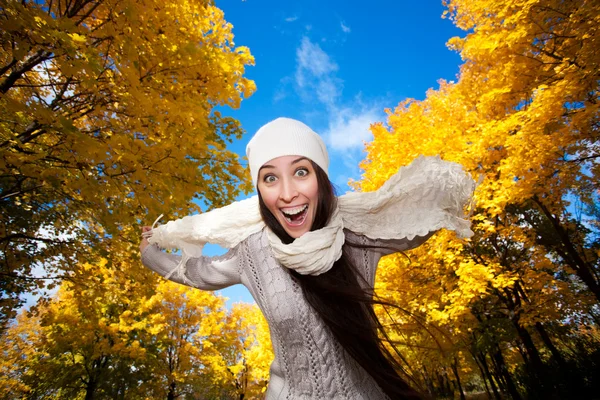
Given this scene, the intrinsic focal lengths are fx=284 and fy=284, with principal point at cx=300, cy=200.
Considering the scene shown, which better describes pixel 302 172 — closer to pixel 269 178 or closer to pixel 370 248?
pixel 269 178

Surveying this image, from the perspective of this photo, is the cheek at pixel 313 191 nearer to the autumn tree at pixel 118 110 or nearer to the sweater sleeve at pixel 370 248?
the sweater sleeve at pixel 370 248

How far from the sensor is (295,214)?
147cm

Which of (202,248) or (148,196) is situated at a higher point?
(148,196)

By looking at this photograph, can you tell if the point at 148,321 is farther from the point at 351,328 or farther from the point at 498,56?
the point at 498,56

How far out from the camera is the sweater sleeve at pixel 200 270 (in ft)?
5.19

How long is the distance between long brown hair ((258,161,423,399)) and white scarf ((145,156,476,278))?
0.09 metres

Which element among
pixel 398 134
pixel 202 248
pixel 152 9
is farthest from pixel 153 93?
pixel 398 134

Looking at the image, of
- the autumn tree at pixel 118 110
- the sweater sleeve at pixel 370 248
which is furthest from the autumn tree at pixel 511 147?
the autumn tree at pixel 118 110

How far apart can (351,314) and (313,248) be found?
368 mm

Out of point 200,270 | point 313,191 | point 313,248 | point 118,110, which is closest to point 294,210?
point 313,191

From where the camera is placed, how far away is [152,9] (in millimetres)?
3191

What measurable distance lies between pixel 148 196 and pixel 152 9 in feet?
6.94

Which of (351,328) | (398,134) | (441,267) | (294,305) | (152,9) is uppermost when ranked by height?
(398,134)

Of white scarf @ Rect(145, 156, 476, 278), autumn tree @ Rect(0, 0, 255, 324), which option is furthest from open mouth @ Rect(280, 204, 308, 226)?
autumn tree @ Rect(0, 0, 255, 324)
